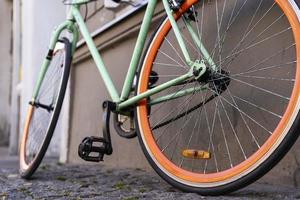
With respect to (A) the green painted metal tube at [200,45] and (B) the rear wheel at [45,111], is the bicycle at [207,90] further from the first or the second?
(B) the rear wheel at [45,111]

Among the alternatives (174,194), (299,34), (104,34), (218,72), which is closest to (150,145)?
(174,194)

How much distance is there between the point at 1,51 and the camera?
9922mm

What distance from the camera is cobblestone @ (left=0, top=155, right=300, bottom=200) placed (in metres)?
2.39

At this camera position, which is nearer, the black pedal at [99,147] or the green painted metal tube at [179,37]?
the green painted metal tube at [179,37]

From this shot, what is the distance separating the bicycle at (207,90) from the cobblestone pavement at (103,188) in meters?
0.14

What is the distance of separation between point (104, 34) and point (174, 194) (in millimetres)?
2500

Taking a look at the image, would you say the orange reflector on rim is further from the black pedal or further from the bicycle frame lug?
the black pedal

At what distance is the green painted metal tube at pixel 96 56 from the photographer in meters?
2.98

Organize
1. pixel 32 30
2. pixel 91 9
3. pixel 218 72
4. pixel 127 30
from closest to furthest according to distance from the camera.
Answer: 1. pixel 218 72
2. pixel 127 30
3. pixel 91 9
4. pixel 32 30

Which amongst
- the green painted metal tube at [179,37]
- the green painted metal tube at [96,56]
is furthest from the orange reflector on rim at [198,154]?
the green painted metal tube at [96,56]

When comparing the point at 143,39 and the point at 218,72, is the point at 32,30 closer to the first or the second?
the point at 143,39

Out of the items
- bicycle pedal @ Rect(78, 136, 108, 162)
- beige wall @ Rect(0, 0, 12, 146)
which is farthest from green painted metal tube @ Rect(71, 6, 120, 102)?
beige wall @ Rect(0, 0, 12, 146)

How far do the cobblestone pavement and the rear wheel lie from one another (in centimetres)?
13

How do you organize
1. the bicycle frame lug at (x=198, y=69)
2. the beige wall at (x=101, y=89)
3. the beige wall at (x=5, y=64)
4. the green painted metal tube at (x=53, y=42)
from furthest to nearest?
the beige wall at (x=5, y=64), the beige wall at (x=101, y=89), the green painted metal tube at (x=53, y=42), the bicycle frame lug at (x=198, y=69)
